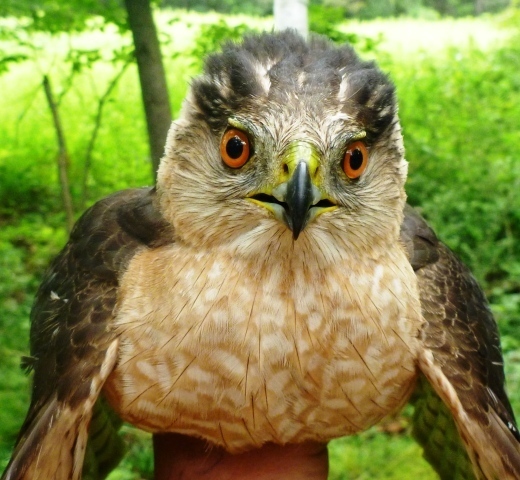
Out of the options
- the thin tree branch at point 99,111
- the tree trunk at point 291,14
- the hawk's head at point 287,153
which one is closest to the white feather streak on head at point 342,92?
the hawk's head at point 287,153

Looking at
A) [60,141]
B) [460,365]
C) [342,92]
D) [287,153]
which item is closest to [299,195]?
[287,153]

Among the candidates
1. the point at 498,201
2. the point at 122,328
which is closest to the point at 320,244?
the point at 122,328

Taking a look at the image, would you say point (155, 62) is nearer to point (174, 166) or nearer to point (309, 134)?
point (174, 166)

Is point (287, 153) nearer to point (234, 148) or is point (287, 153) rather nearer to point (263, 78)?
point (234, 148)

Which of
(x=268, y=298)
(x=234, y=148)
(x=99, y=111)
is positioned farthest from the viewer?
(x=99, y=111)

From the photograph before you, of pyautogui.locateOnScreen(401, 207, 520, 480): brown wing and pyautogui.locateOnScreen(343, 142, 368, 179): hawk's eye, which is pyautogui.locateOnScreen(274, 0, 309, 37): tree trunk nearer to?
pyautogui.locateOnScreen(401, 207, 520, 480): brown wing

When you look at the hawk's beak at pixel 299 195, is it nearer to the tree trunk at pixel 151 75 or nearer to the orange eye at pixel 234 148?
the orange eye at pixel 234 148

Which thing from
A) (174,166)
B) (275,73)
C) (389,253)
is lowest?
(389,253)
